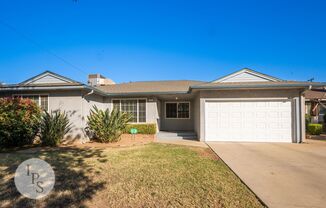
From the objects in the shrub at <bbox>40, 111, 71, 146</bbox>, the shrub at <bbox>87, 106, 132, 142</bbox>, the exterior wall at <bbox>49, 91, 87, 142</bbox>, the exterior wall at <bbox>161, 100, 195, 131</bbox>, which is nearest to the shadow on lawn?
the shrub at <bbox>40, 111, 71, 146</bbox>

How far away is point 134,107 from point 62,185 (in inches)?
351

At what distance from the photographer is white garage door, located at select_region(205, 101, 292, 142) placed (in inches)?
360

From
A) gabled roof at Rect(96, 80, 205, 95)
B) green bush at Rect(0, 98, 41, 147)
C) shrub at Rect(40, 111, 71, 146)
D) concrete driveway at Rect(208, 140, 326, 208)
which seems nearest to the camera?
concrete driveway at Rect(208, 140, 326, 208)

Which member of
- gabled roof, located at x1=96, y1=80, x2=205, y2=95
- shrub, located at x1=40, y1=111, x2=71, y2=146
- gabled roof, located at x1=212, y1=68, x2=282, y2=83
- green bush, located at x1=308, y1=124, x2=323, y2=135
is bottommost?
green bush, located at x1=308, y1=124, x2=323, y2=135

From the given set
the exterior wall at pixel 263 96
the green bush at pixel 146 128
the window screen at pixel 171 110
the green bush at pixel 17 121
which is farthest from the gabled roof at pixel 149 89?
the green bush at pixel 17 121

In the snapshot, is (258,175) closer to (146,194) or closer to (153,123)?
(146,194)

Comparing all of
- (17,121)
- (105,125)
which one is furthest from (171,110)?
(17,121)

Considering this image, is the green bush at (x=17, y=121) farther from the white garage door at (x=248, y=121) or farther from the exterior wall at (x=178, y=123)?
the white garage door at (x=248, y=121)

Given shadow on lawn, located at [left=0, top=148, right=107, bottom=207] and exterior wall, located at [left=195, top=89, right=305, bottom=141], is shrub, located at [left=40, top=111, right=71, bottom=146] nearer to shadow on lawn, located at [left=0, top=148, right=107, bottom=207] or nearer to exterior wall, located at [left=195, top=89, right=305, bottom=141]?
shadow on lawn, located at [left=0, top=148, right=107, bottom=207]

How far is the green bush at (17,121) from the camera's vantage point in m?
7.75

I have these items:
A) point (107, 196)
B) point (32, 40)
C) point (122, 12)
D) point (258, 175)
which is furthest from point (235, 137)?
point (32, 40)

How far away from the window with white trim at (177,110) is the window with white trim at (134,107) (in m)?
2.32

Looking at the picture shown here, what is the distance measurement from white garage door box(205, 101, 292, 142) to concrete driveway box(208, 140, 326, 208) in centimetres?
235

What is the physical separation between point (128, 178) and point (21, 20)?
1280 cm
